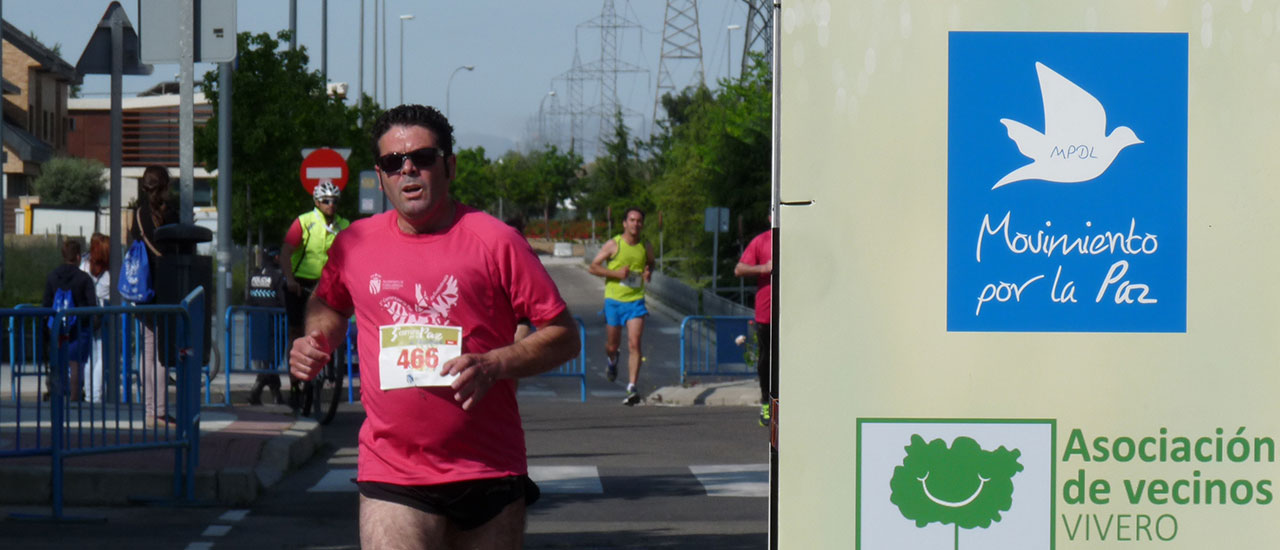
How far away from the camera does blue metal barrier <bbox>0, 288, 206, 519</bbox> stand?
9.23 metres

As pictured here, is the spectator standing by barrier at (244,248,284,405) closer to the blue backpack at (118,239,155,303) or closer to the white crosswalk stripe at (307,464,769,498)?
the blue backpack at (118,239,155,303)

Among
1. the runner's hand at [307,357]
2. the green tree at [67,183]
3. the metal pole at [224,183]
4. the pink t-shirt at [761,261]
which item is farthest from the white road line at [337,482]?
the green tree at [67,183]

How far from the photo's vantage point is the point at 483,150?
11438 cm

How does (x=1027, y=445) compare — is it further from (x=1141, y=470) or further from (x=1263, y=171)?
(x=1263, y=171)

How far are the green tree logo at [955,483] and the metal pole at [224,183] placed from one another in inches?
640

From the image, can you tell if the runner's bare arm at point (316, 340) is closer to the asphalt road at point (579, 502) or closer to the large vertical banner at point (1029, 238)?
the large vertical banner at point (1029, 238)

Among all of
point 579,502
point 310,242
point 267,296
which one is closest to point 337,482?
point 579,502

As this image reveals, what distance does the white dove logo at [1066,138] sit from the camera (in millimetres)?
3520

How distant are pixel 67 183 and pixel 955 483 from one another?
85.5m

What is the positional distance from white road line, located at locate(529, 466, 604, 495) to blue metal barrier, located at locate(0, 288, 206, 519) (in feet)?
7.01

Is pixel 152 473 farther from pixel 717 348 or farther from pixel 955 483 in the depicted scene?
pixel 717 348

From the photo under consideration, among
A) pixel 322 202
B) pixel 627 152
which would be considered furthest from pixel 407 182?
pixel 627 152

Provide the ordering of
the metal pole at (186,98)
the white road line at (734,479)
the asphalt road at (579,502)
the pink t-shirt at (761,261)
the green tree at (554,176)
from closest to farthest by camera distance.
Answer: the asphalt road at (579,502) < the white road line at (734,479) < the metal pole at (186,98) < the pink t-shirt at (761,261) < the green tree at (554,176)

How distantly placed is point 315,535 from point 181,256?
9.31 feet
